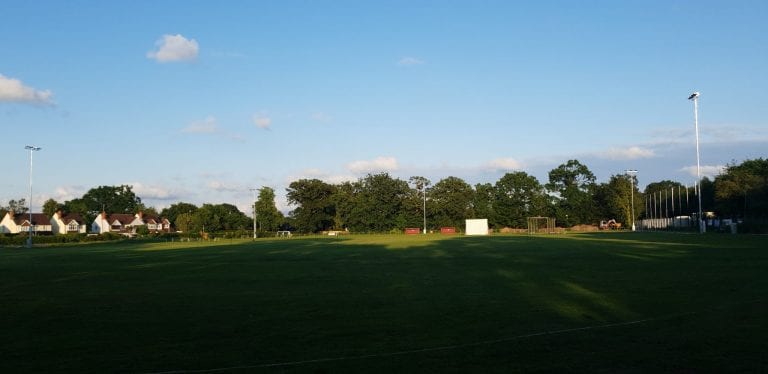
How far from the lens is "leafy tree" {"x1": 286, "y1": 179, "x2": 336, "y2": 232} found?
411 feet

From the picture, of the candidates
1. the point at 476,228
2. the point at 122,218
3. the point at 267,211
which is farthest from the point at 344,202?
the point at 122,218

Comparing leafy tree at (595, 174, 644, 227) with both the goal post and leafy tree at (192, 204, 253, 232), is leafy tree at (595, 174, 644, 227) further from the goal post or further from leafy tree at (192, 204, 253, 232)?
leafy tree at (192, 204, 253, 232)

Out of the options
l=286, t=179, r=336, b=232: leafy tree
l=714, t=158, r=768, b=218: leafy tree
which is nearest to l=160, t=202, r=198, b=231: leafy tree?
l=286, t=179, r=336, b=232: leafy tree

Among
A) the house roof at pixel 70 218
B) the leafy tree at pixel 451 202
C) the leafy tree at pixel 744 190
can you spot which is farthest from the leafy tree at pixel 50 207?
the leafy tree at pixel 744 190

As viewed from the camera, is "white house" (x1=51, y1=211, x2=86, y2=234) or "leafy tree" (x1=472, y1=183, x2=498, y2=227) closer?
"leafy tree" (x1=472, y1=183, x2=498, y2=227)

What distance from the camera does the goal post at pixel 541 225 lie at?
101 meters

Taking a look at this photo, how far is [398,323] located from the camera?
36.9 feet

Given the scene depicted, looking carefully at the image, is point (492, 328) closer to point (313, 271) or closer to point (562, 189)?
point (313, 271)

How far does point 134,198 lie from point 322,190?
88952 millimetres

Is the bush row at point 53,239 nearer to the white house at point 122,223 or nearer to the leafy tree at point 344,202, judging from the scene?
the leafy tree at point 344,202

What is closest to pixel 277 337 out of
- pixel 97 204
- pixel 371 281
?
pixel 371 281

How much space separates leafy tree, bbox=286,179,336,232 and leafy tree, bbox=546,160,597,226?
44474mm

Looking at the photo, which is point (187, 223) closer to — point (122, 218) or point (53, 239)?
point (53, 239)

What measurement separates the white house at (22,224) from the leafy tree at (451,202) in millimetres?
81842
